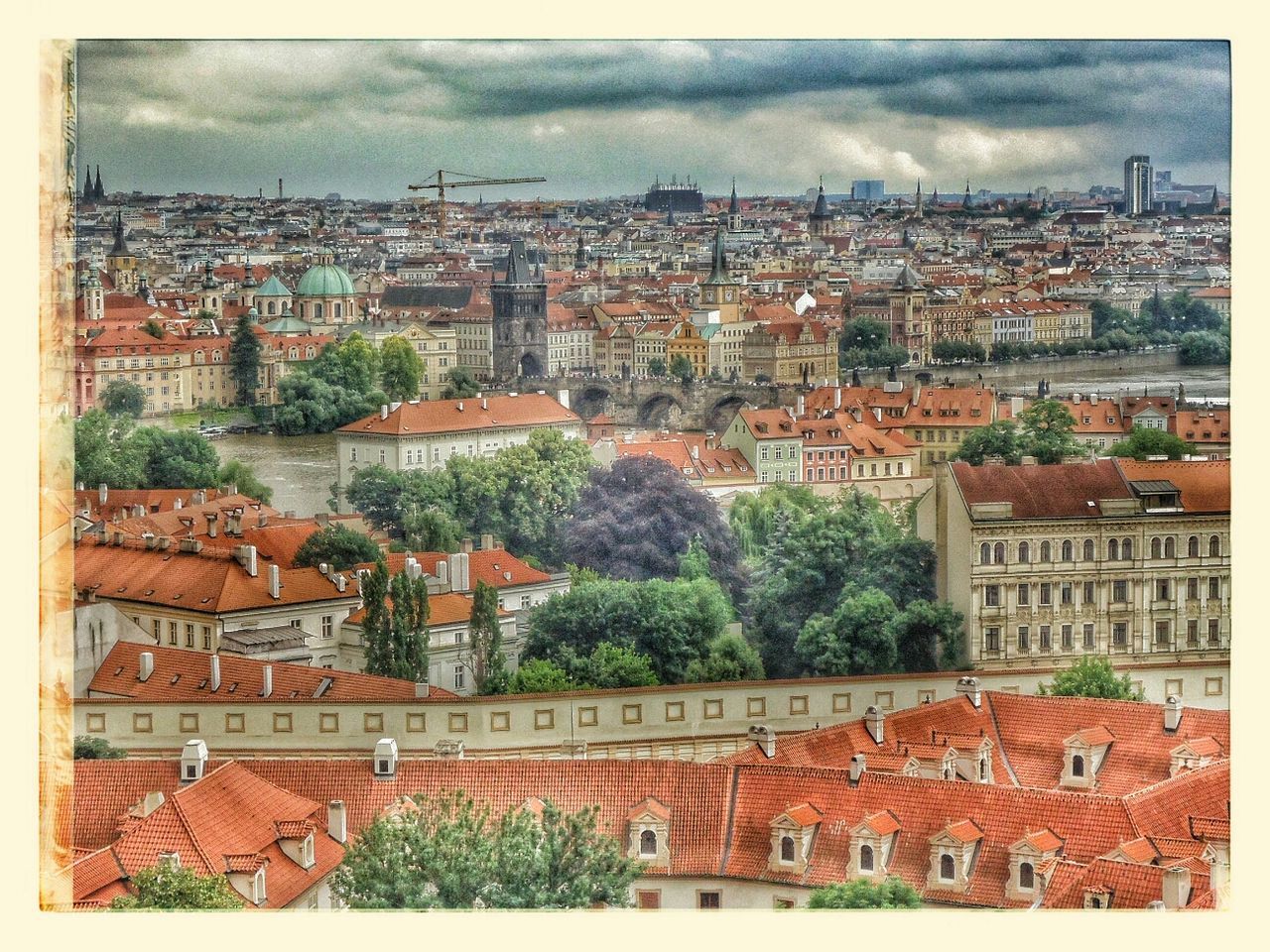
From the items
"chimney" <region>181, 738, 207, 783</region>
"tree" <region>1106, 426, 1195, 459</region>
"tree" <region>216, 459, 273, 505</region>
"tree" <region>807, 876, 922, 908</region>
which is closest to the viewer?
"tree" <region>807, 876, 922, 908</region>

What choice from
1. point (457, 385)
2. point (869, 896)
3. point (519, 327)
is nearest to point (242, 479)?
point (457, 385)

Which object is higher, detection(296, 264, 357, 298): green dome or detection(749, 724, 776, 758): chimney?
detection(296, 264, 357, 298): green dome

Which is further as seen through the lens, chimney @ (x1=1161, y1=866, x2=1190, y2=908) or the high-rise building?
the high-rise building

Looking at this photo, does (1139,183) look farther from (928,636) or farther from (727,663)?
(727,663)

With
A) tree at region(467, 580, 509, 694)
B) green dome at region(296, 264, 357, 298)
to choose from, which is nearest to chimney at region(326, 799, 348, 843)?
tree at region(467, 580, 509, 694)

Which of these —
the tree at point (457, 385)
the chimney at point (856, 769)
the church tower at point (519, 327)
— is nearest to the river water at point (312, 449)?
the tree at point (457, 385)

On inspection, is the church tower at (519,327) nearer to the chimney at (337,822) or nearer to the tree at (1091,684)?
the tree at (1091,684)

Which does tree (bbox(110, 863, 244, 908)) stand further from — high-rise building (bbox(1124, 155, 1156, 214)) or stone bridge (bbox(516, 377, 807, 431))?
stone bridge (bbox(516, 377, 807, 431))

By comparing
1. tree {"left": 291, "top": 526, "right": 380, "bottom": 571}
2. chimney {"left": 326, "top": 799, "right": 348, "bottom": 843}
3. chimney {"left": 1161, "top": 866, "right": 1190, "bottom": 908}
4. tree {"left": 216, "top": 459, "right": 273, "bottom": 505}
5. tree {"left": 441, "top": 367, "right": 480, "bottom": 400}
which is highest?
tree {"left": 441, "top": 367, "right": 480, "bottom": 400}
